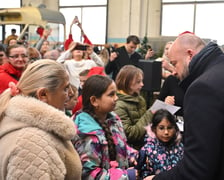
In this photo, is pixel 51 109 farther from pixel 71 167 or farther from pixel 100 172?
pixel 100 172

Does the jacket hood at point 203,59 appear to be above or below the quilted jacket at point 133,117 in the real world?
above

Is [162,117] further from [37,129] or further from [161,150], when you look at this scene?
[37,129]

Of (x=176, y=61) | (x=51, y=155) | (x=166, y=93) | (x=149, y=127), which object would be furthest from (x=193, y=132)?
(x=166, y=93)

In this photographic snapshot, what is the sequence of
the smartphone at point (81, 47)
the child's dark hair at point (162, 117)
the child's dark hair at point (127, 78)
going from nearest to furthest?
the child's dark hair at point (162, 117)
the child's dark hair at point (127, 78)
the smartphone at point (81, 47)

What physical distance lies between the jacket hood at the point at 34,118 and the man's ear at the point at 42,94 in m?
0.04

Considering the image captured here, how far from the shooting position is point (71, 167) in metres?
1.59

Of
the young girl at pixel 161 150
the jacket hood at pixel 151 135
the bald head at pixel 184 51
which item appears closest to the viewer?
the bald head at pixel 184 51

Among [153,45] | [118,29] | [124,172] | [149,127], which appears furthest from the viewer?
[118,29]

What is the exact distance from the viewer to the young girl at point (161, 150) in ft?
8.69

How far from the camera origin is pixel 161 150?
2676 millimetres

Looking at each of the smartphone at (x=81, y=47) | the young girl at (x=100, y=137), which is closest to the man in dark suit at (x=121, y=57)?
the smartphone at (x=81, y=47)

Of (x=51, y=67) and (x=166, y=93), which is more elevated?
(x=51, y=67)

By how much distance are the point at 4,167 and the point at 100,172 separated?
63cm

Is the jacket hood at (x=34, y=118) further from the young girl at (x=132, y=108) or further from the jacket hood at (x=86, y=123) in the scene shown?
the young girl at (x=132, y=108)
